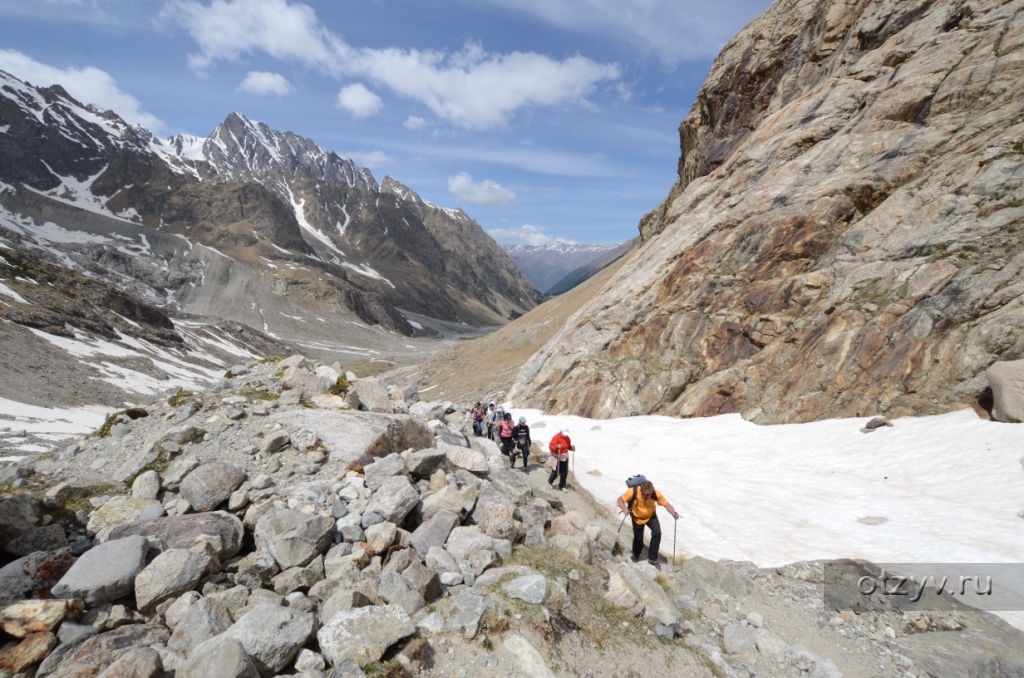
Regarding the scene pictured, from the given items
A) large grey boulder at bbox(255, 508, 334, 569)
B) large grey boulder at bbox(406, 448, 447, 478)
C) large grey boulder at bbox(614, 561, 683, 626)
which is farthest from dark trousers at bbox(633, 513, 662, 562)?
large grey boulder at bbox(255, 508, 334, 569)

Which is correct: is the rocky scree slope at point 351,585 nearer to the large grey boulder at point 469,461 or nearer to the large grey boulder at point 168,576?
the large grey boulder at point 168,576

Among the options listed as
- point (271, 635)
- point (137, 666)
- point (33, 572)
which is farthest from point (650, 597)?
point (33, 572)

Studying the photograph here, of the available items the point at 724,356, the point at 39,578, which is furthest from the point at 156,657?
the point at 724,356

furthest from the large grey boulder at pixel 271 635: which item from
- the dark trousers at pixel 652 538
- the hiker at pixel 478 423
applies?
the hiker at pixel 478 423

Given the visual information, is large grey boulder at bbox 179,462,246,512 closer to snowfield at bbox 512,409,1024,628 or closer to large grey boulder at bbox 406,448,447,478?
large grey boulder at bbox 406,448,447,478

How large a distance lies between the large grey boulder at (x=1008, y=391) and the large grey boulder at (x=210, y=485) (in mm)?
20933

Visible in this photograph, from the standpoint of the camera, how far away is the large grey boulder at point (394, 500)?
28.7 ft

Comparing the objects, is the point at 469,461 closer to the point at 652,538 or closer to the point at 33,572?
the point at 652,538

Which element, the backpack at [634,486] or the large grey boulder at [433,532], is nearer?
the large grey boulder at [433,532]

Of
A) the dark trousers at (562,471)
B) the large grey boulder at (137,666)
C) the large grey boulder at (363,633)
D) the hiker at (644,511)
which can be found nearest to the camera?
the large grey boulder at (137,666)

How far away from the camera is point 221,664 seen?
4973 millimetres

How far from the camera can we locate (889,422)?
1700cm

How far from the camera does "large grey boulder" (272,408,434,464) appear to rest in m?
11.0

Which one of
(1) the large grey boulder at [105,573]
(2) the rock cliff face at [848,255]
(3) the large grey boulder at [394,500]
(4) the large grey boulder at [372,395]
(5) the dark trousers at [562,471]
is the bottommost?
(5) the dark trousers at [562,471]
